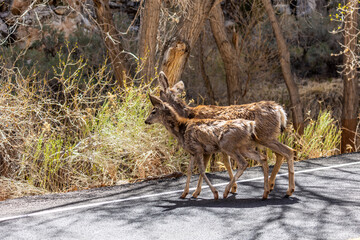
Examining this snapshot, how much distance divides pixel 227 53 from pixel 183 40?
4.90 meters

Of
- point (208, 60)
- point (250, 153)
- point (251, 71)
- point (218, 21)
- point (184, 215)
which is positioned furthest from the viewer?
point (208, 60)

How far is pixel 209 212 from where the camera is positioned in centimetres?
657

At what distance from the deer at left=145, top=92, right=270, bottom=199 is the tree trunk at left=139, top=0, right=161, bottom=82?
4978 millimetres

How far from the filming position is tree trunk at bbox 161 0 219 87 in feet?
40.0

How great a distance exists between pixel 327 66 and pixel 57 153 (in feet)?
58.4

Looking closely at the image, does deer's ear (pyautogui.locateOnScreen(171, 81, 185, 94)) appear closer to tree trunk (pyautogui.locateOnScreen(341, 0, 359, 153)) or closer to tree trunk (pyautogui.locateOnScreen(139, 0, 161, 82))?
tree trunk (pyautogui.locateOnScreen(139, 0, 161, 82))

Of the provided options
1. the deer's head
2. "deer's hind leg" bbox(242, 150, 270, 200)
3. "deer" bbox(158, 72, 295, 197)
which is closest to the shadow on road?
"deer's hind leg" bbox(242, 150, 270, 200)

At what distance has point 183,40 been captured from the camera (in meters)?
12.3

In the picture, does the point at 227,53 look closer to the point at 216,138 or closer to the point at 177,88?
the point at 177,88

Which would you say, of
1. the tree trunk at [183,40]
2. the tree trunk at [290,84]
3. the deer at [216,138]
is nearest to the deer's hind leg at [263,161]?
the deer at [216,138]

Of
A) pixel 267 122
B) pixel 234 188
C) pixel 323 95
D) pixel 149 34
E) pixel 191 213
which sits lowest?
pixel 191 213

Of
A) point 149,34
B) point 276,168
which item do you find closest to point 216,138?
point 276,168

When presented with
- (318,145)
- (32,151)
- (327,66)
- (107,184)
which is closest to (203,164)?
(107,184)

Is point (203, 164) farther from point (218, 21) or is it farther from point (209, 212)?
point (218, 21)
